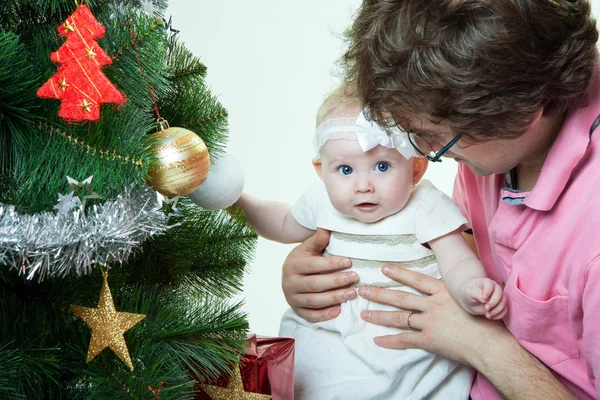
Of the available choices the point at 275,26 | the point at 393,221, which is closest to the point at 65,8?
the point at 393,221

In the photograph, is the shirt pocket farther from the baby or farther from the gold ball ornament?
the gold ball ornament

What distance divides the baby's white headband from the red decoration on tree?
511 millimetres

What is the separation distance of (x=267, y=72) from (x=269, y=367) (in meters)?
1.42

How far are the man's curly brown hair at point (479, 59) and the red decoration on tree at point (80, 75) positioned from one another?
0.43 m

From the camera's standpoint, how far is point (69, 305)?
0.93 metres

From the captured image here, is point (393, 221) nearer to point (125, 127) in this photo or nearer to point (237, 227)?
point (237, 227)

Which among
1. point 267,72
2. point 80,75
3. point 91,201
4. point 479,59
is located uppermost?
point 267,72

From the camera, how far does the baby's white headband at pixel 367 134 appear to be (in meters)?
1.20

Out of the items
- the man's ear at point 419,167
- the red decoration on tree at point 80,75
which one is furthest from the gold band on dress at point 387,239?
the red decoration on tree at point 80,75

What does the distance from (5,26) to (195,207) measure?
436mm

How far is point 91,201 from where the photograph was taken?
0.85 m

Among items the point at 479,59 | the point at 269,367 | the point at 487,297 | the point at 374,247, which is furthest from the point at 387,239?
the point at 479,59

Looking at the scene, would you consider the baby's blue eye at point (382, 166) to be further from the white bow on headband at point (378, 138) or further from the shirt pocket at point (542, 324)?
the shirt pocket at point (542, 324)

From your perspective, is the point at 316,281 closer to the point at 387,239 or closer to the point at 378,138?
the point at 387,239
